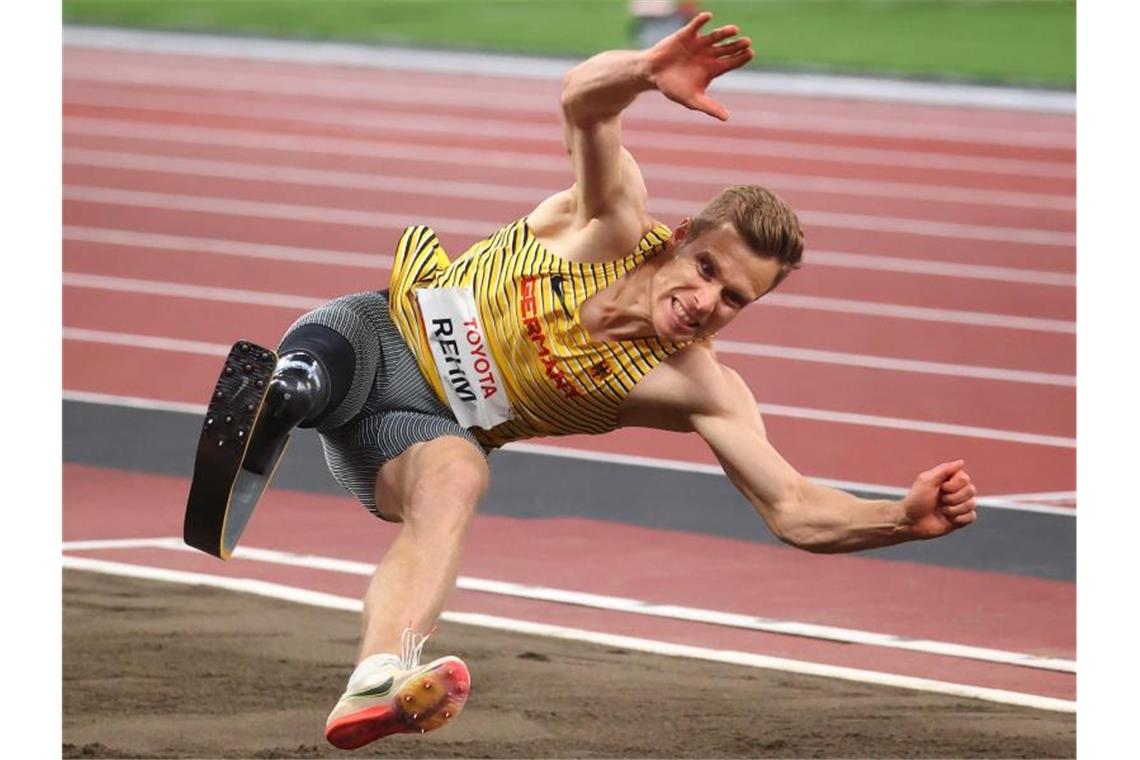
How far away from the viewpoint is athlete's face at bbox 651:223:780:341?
5.01m

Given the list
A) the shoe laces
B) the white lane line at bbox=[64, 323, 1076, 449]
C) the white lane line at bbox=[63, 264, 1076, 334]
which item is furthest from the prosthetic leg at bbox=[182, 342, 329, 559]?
the white lane line at bbox=[63, 264, 1076, 334]

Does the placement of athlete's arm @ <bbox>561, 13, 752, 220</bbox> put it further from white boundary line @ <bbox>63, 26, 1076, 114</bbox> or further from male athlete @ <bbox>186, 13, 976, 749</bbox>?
white boundary line @ <bbox>63, 26, 1076, 114</bbox>

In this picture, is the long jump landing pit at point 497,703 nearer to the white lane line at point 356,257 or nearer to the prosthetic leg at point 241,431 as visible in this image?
the prosthetic leg at point 241,431

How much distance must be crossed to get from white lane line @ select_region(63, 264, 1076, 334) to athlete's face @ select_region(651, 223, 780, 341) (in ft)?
25.8

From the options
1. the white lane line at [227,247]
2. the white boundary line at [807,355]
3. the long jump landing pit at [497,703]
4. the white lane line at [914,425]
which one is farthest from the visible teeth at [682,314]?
the white lane line at [227,247]

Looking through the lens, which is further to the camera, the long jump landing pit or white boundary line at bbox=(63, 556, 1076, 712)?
white boundary line at bbox=(63, 556, 1076, 712)

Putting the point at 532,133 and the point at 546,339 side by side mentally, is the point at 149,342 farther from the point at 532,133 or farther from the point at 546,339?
the point at 532,133

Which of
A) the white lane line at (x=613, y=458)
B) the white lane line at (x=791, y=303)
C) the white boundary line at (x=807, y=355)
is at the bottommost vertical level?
the white lane line at (x=613, y=458)

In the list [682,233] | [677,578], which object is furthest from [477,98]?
[682,233]

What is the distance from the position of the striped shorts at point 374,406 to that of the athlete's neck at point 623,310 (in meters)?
0.42

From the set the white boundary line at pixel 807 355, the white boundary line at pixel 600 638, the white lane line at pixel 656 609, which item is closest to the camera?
the white boundary line at pixel 600 638

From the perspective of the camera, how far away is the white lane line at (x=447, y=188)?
15.3 m
